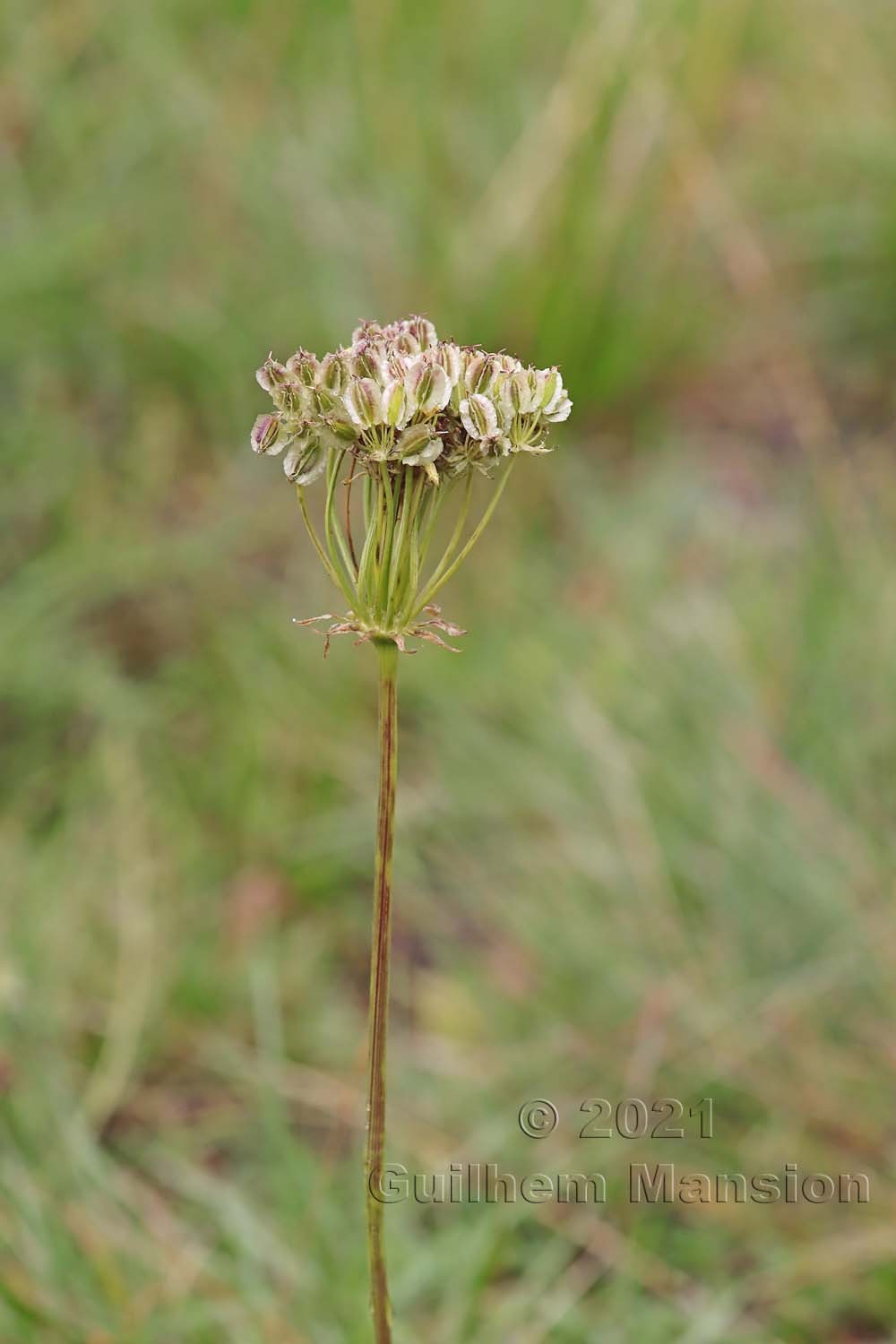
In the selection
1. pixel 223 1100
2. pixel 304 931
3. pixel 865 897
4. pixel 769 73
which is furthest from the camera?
pixel 769 73

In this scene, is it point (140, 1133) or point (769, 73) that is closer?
point (140, 1133)

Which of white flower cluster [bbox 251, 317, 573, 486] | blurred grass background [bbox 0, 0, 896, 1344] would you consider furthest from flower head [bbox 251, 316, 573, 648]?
blurred grass background [bbox 0, 0, 896, 1344]

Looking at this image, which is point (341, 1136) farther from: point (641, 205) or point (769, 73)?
point (769, 73)

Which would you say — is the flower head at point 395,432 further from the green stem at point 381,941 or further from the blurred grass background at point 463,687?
the blurred grass background at point 463,687

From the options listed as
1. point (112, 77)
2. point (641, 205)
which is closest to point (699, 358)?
point (641, 205)

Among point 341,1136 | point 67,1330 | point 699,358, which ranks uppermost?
point 699,358

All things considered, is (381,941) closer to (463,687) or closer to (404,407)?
(404,407)

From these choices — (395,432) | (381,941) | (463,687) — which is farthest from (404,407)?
(463,687)
